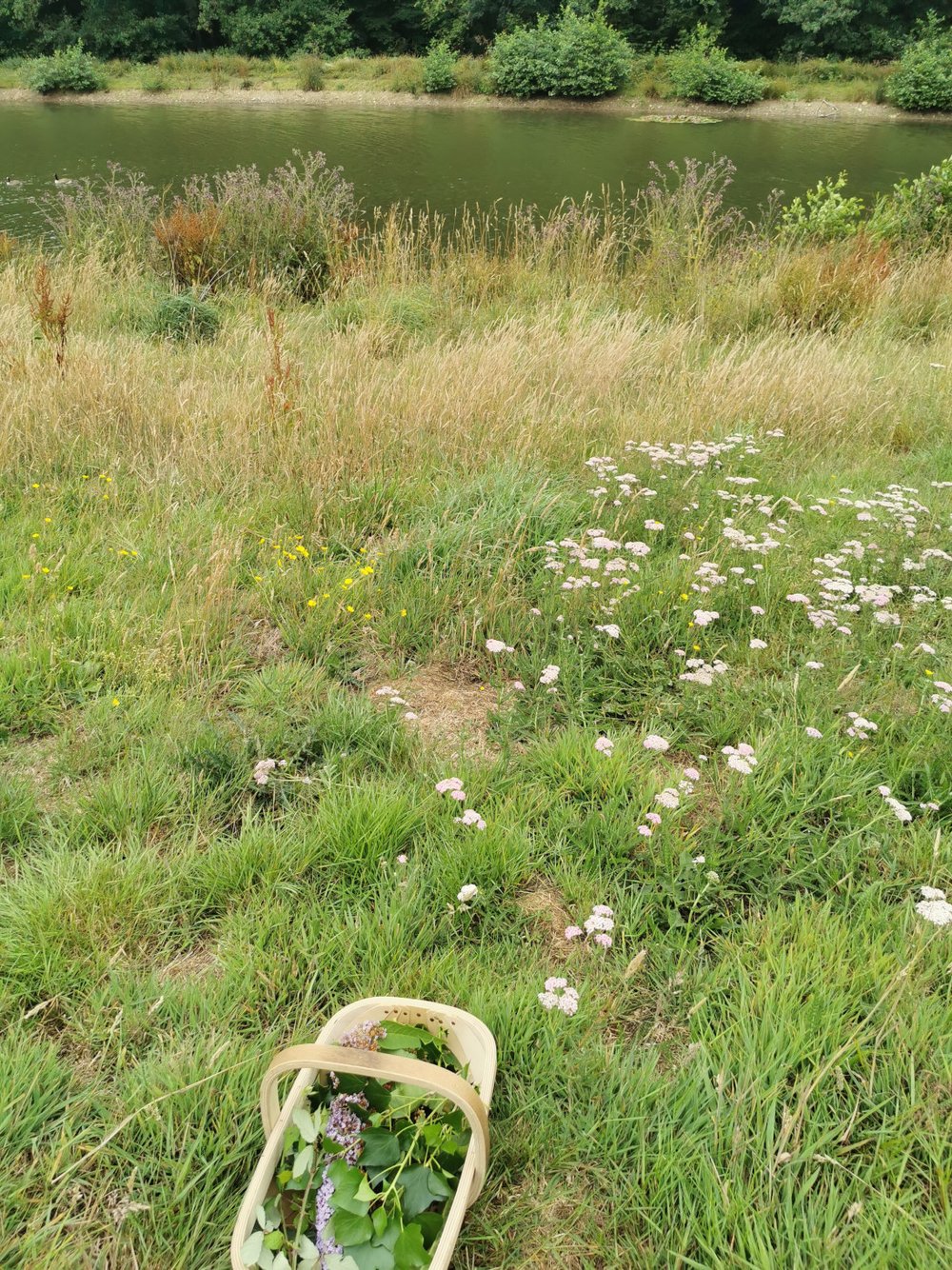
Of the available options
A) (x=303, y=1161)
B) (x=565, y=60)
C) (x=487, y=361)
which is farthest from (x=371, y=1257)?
(x=565, y=60)

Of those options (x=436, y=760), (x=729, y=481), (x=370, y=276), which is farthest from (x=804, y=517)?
(x=370, y=276)

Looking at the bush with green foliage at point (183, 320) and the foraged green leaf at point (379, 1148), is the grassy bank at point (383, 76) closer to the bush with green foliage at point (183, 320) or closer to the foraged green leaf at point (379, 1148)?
the bush with green foliage at point (183, 320)

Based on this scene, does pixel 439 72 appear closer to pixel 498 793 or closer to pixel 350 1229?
pixel 498 793

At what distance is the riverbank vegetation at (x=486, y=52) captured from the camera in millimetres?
29594

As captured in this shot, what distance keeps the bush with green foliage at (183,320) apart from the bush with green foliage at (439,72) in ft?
101

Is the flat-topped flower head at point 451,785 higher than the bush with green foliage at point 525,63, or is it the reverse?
the bush with green foliage at point 525,63

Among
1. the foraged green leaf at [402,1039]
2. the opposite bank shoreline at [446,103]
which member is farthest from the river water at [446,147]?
the foraged green leaf at [402,1039]

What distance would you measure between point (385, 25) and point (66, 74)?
48.1ft

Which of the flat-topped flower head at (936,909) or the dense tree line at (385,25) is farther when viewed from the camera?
the dense tree line at (385,25)

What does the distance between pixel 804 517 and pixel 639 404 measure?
1381mm

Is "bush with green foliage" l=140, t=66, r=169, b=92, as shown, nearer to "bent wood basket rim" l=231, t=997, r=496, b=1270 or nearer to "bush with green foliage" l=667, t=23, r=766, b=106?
"bush with green foliage" l=667, t=23, r=766, b=106

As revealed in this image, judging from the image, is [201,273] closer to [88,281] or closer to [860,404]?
[88,281]

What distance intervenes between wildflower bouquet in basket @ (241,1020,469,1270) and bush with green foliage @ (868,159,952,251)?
8.89 meters

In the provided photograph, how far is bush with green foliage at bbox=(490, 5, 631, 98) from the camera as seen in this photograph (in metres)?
29.8
